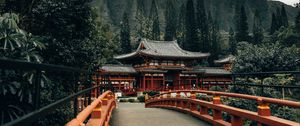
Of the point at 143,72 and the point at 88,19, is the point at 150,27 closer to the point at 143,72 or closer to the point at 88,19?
the point at 143,72

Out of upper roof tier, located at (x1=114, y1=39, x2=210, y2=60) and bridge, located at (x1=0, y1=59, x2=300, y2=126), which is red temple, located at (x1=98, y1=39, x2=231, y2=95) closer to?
upper roof tier, located at (x1=114, y1=39, x2=210, y2=60)

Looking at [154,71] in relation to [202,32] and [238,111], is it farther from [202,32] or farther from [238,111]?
[202,32]

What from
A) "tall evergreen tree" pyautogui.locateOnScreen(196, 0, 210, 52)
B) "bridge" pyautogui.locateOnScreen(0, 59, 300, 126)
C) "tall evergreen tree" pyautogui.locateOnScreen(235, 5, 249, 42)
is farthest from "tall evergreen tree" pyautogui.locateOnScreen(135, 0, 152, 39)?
"bridge" pyautogui.locateOnScreen(0, 59, 300, 126)

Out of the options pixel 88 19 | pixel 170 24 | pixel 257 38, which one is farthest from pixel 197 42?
pixel 88 19

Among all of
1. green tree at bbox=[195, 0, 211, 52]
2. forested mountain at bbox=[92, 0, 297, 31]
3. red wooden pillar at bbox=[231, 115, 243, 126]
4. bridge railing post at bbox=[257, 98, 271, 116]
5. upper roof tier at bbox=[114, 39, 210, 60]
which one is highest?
forested mountain at bbox=[92, 0, 297, 31]

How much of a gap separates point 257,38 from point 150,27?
1265 inches

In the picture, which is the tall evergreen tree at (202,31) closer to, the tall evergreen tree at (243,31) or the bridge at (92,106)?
the tall evergreen tree at (243,31)

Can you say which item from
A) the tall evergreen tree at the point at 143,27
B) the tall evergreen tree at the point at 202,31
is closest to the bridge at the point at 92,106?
the tall evergreen tree at the point at 202,31

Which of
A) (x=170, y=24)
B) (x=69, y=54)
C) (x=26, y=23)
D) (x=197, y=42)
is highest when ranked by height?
(x=170, y=24)

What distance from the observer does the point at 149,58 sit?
45.6 meters

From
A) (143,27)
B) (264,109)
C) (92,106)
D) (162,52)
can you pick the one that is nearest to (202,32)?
(143,27)

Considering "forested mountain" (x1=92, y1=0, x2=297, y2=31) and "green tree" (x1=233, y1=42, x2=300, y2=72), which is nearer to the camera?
"green tree" (x1=233, y1=42, x2=300, y2=72)

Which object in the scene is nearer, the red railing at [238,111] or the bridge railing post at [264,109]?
the red railing at [238,111]

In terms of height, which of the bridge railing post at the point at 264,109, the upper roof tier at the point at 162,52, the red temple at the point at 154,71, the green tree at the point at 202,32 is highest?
the green tree at the point at 202,32
